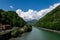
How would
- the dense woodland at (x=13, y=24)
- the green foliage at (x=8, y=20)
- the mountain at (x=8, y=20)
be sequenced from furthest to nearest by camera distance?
the green foliage at (x=8, y=20) → the mountain at (x=8, y=20) → the dense woodland at (x=13, y=24)

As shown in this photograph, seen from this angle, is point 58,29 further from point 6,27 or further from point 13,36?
point 13,36

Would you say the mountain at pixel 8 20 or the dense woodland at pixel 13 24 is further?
the mountain at pixel 8 20

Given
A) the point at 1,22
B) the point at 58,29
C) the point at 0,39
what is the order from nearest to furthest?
the point at 0,39
the point at 1,22
the point at 58,29

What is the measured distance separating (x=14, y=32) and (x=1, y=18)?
3109cm

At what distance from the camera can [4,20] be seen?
98.8 m

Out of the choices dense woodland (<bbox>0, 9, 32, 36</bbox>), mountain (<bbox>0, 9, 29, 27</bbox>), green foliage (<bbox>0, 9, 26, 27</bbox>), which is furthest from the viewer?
green foliage (<bbox>0, 9, 26, 27</bbox>)

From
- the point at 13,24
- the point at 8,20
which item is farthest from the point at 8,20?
the point at 13,24

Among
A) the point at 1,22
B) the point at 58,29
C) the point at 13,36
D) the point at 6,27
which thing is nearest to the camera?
the point at 13,36

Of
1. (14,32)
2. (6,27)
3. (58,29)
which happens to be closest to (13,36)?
(14,32)

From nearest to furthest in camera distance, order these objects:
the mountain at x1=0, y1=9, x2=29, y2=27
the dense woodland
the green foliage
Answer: the dense woodland, the mountain at x1=0, y1=9, x2=29, y2=27, the green foliage

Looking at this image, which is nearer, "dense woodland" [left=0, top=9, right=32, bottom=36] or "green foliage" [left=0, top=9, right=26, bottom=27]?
"dense woodland" [left=0, top=9, right=32, bottom=36]

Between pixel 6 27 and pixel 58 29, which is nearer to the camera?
pixel 6 27

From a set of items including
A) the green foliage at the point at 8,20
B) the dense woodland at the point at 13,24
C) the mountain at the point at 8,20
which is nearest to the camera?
the dense woodland at the point at 13,24

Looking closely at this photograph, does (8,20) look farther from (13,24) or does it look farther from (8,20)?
(13,24)
